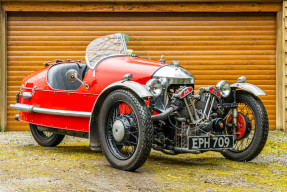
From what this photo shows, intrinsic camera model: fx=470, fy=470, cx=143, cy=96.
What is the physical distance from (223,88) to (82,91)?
5.98ft

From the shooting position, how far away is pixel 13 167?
5.29 metres

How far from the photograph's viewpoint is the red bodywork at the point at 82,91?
5777 mm

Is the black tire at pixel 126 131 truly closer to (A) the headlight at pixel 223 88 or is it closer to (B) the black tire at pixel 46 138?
(A) the headlight at pixel 223 88

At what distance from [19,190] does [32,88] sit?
2.99 m

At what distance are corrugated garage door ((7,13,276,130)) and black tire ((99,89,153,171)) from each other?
476cm

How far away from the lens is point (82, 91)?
6152 mm

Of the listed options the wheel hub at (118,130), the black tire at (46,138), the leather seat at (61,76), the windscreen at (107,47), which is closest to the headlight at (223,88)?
the wheel hub at (118,130)

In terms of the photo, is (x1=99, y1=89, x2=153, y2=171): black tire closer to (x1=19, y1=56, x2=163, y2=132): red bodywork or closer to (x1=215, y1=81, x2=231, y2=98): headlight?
(x1=19, y1=56, x2=163, y2=132): red bodywork

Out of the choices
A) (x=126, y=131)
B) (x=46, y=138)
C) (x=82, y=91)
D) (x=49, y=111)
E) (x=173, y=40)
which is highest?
(x=173, y=40)

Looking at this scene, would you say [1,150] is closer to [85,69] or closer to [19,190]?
[85,69]

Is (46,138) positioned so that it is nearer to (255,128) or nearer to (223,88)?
(223,88)

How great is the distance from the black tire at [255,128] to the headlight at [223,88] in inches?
10.8

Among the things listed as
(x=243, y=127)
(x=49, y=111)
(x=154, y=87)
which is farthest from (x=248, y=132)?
(x=49, y=111)

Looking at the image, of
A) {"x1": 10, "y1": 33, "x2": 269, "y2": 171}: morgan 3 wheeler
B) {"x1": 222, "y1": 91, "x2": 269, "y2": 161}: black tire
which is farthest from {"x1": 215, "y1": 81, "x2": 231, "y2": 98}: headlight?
{"x1": 222, "y1": 91, "x2": 269, "y2": 161}: black tire
